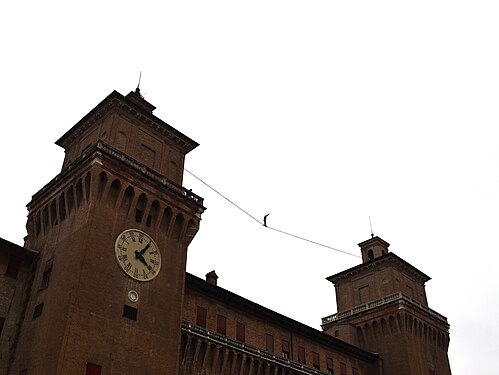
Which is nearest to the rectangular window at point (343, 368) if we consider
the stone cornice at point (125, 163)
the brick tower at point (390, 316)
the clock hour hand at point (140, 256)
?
the brick tower at point (390, 316)

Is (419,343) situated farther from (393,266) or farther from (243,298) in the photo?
(243,298)

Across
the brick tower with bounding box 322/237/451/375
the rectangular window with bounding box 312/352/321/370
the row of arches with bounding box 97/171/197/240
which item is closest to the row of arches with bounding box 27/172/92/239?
the row of arches with bounding box 97/171/197/240

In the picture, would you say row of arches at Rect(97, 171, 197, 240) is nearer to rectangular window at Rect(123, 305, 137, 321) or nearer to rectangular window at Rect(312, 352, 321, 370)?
rectangular window at Rect(123, 305, 137, 321)

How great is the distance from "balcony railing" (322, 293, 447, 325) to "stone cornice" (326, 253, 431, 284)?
14.6 ft

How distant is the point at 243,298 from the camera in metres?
46.0

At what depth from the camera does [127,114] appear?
42000mm

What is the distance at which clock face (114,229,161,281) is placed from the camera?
116 ft

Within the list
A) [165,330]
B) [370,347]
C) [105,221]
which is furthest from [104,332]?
[370,347]

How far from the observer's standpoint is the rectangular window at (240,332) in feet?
147

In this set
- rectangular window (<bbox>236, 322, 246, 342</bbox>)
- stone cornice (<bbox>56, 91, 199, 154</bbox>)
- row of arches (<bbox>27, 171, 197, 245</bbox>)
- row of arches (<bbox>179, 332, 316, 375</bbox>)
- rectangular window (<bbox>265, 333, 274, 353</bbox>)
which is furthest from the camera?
rectangular window (<bbox>265, 333, 274, 353</bbox>)

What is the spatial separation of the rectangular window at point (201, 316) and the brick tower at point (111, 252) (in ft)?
14.9

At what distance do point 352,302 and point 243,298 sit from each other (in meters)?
22.9

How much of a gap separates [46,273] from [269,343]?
2055cm

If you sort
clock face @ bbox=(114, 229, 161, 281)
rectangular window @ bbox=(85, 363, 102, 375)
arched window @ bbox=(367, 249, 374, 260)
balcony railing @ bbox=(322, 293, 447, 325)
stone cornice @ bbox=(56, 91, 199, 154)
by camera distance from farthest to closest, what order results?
arched window @ bbox=(367, 249, 374, 260) → balcony railing @ bbox=(322, 293, 447, 325) → stone cornice @ bbox=(56, 91, 199, 154) → clock face @ bbox=(114, 229, 161, 281) → rectangular window @ bbox=(85, 363, 102, 375)
